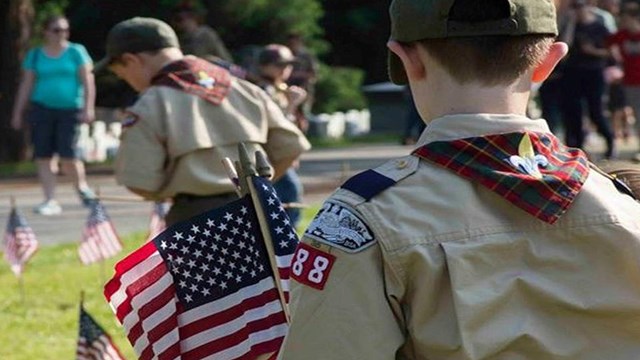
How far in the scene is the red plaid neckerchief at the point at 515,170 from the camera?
9.02 feet

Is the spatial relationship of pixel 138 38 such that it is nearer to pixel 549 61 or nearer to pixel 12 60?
→ pixel 549 61

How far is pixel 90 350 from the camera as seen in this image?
6395 millimetres

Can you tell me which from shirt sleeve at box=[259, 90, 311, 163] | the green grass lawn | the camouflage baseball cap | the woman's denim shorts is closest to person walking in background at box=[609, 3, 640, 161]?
the woman's denim shorts

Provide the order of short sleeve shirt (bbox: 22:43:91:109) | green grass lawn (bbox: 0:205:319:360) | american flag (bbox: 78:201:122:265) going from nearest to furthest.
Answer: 1. green grass lawn (bbox: 0:205:319:360)
2. american flag (bbox: 78:201:122:265)
3. short sleeve shirt (bbox: 22:43:91:109)

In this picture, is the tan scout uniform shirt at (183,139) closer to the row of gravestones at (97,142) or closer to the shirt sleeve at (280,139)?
the shirt sleeve at (280,139)

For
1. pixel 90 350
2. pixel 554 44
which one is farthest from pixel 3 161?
pixel 554 44

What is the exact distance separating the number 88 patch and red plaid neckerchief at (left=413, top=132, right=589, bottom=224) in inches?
10.2

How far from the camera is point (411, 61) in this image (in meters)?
2.88

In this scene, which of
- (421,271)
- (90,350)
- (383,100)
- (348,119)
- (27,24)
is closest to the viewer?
(421,271)

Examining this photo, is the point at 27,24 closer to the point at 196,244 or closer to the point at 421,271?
the point at 196,244

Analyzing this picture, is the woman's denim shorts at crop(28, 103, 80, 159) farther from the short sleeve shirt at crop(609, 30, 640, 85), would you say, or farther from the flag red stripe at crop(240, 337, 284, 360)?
the flag red stripe at crop(240, 337, 284, 360)

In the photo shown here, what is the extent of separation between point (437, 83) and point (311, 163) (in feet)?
63.0

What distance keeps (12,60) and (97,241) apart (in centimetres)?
1457

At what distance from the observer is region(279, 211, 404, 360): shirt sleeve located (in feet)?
8.73
